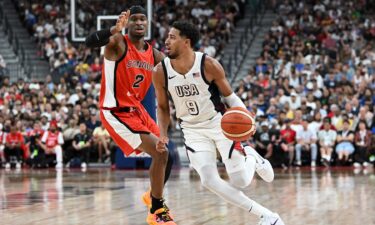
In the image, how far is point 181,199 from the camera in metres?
10.6

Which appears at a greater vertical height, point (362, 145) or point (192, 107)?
point (192, 107)

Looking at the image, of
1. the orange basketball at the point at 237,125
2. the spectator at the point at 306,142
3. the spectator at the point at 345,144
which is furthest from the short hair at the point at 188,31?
the spectator at the point at 345,144

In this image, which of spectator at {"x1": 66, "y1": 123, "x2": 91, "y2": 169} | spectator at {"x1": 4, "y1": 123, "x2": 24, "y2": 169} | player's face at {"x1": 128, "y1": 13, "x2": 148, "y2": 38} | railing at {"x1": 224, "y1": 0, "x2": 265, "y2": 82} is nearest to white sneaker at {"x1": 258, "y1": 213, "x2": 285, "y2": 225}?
player's face at {"x1": 128, "y1": 13, "x2": 148, "y2": 38}

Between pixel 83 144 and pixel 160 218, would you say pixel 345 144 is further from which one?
pixel 160 218

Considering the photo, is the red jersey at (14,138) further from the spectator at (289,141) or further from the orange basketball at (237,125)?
the orange basketball at (237,125)

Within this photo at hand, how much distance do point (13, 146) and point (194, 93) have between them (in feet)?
43.6

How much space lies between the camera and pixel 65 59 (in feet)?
80.2

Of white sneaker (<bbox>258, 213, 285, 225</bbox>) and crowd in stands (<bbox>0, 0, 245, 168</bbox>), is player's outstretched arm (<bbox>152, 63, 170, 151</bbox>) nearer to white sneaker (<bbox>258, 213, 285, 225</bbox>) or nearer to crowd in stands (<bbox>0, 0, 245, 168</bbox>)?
white sneaker (<bbox>258, 213, 285, 225</bbox>)

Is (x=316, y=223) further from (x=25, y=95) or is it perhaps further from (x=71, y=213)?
(x=25, y=95)

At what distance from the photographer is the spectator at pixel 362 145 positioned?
18859 millimetres

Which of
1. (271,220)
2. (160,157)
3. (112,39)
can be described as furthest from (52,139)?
(271,220)

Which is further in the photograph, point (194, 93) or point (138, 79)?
point (138, 79)

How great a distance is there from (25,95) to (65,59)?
2.82 metres

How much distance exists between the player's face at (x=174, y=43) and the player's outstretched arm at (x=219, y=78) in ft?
0.91
